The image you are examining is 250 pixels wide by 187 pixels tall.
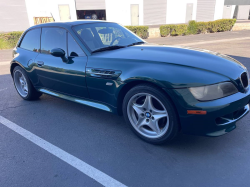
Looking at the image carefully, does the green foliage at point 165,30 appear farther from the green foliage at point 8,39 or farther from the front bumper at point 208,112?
the front bumper at point 208,112

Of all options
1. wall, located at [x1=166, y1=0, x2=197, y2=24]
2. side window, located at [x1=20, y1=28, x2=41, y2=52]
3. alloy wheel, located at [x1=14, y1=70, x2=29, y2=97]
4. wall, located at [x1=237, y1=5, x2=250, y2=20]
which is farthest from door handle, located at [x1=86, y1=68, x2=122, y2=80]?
wall, located at [x1=237, y1=5, x2=250, y2=20]

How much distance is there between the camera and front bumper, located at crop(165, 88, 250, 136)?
2275mm

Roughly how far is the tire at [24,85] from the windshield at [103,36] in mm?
1712

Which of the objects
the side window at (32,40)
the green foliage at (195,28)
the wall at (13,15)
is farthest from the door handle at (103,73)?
the wall at (13,15)

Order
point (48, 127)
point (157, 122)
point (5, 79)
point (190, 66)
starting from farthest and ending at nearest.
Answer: point (5, 79) → point (48, 127) → point (157, 122) → point (190, 66)

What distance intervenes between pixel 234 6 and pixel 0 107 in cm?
4109

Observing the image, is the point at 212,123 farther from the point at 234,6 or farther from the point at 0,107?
the point at 234,6

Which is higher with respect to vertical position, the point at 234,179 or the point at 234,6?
the point at 234,6

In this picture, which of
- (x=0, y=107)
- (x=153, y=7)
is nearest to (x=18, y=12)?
(x=153, y=7)

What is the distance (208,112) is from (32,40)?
3.62m

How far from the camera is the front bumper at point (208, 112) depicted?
2275 mm

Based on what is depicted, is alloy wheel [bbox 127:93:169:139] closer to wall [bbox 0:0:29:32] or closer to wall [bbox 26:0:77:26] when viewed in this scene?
wall [bbox 26:0:77:26]

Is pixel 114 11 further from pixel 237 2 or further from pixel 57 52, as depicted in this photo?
pixel 57 52

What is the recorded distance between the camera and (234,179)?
2143 mm
